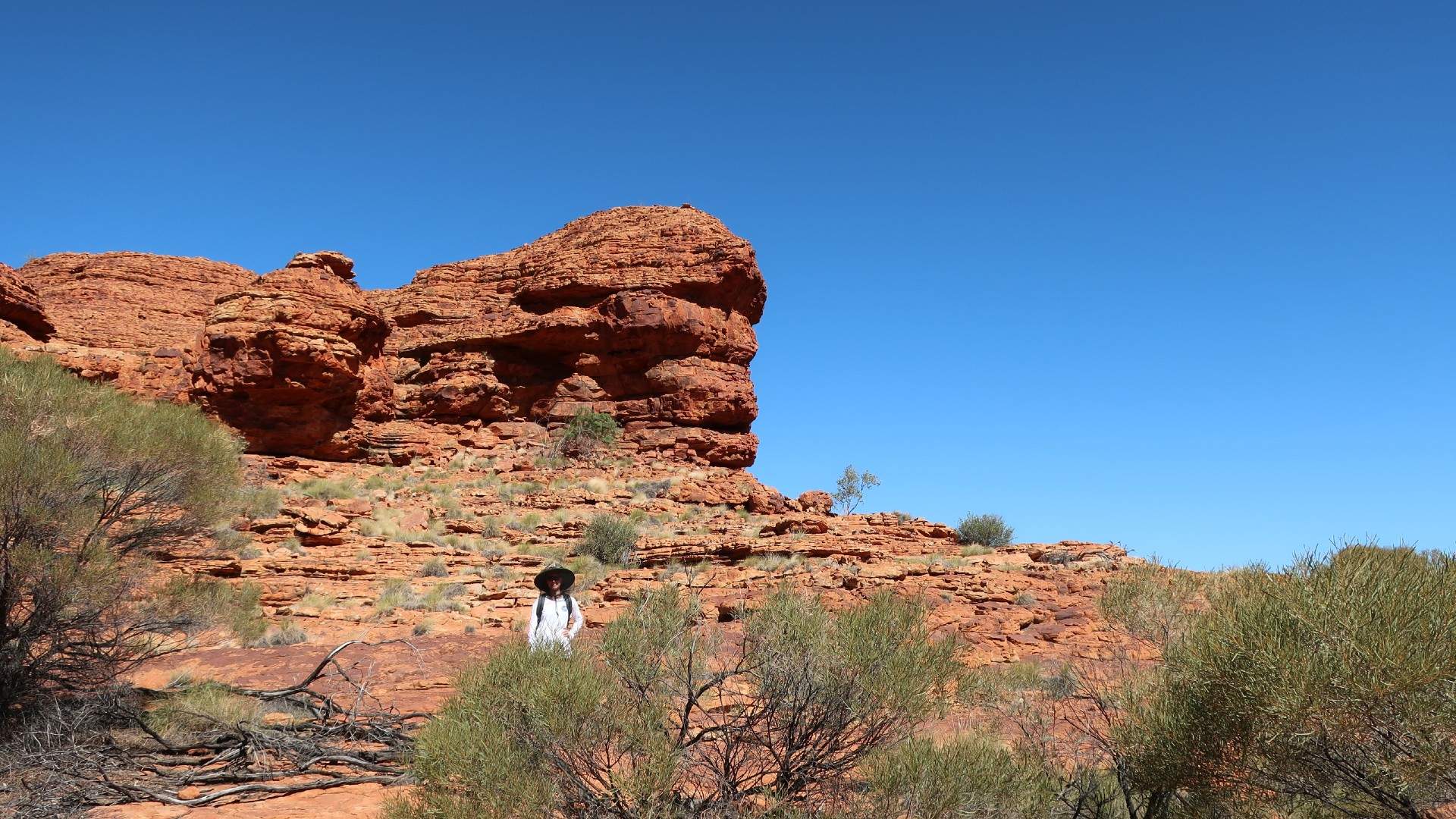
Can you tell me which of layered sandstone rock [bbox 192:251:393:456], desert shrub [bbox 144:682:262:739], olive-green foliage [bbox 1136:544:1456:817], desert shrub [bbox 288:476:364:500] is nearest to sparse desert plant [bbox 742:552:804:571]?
desert shrub [bbox 144:682:262:739]

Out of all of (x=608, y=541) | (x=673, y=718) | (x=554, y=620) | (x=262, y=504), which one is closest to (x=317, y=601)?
(x=262, y=504)

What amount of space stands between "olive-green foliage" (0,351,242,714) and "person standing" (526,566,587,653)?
3966 mm

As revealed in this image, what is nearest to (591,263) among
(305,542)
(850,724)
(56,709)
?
(305,542)

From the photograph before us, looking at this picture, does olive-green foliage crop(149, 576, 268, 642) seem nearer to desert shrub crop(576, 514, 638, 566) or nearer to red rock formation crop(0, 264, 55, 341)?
desert shrub crop(576, 514, 638, 566)

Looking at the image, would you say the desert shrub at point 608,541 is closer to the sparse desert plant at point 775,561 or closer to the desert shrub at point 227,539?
the sparse desert plant at point 775,561

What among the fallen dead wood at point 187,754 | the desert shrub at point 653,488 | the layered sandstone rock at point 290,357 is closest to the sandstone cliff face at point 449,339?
the layered sandstone rock at point 290,357

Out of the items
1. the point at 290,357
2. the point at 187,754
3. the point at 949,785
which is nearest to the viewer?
the point at 949,785

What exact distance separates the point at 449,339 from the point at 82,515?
29.2 metres

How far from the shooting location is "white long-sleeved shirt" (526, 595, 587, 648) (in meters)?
6.00

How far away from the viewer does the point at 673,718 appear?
16.0 ft

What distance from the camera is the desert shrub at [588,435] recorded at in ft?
100.0

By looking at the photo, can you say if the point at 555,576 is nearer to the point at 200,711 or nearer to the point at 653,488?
the point at 200,711

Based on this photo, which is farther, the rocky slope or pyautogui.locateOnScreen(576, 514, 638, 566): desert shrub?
pyautogui.locateOnScreen(576, 514, 638, 566): desert shrub

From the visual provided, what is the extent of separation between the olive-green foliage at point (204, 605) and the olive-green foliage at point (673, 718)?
199 inches
